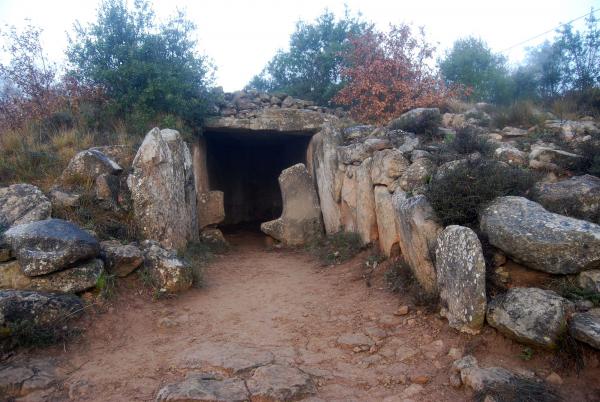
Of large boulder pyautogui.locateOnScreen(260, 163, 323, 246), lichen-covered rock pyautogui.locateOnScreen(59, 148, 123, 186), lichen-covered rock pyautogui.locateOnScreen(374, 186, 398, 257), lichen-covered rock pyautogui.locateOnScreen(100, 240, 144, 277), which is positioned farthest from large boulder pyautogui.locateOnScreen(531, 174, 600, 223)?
lichen-covered rock pyautogui.locateOnScreen(59, 148, 123, 186)

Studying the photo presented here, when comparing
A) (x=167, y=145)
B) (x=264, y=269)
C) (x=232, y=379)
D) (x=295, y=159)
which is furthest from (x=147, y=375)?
(x=295, y=159)

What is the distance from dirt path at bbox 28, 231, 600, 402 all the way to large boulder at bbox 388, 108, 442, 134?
2695 mm

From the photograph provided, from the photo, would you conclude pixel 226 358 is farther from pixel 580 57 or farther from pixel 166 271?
pixel 580 57

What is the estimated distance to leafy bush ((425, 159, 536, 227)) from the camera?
4539mm

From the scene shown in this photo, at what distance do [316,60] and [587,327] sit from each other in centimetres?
1037

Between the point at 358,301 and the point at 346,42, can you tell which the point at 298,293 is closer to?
the point at 358,301

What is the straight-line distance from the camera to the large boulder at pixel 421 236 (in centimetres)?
468

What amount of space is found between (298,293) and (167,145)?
3182mm

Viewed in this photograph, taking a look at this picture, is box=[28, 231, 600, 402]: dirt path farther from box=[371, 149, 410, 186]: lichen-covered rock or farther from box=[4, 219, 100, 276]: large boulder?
box=[371, 149, 410, 186]: lichen-covered rock

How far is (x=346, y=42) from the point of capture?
12102mm

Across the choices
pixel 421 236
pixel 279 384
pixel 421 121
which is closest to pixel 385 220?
pixel 421 236

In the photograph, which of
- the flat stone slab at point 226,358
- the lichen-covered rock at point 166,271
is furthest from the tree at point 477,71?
the flat stone slab at point 226,358

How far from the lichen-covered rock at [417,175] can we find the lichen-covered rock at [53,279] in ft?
12.2

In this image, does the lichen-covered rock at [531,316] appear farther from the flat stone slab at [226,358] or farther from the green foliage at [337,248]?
the green foliage at [337,248]
